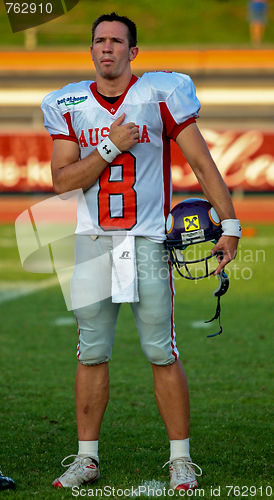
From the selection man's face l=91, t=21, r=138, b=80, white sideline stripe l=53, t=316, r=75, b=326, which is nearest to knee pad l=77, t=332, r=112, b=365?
man's face l=91, t=21, r=138, b=80

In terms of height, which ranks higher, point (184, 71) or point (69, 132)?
point (184, 71)

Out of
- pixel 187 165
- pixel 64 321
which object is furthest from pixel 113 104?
pixel 187 165

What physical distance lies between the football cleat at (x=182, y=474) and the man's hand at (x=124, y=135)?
1217mm

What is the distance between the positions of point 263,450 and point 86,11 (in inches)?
1485

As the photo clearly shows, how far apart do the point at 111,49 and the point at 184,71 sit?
23890 mm

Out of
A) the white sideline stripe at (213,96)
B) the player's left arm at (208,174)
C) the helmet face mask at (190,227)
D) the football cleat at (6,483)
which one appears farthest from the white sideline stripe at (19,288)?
the white sideline stripe at (213,96)

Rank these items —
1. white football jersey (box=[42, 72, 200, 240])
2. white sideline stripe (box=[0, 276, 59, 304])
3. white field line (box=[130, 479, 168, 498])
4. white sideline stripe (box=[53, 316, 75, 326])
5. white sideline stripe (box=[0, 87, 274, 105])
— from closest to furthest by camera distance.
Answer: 1. white field line (box=[130, 479, 168, 498])
2. white football jersey (box=[42, 72, 200, 240])
3. white sideline stripe (box=[53, 316, 75, 326])
4. white sideline stripe (box=[0, 276, 59, 304])
5. white sideline stripe (box=[0, 87, 274, 105])

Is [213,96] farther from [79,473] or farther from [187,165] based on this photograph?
[79,473]

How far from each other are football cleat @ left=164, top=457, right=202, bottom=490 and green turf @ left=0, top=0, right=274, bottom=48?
1266 inches

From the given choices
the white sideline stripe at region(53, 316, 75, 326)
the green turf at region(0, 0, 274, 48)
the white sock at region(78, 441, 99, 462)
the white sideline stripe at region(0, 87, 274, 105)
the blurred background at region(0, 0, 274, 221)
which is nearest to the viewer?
the white sock at region(78, 441, 99, 462)

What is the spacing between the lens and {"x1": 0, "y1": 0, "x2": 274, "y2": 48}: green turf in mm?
35406

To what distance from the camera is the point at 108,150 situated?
3068 millimetres

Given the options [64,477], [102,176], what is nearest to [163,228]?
[102,176]

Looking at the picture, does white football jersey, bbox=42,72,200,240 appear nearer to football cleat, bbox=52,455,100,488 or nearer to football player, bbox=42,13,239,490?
football player, bbox=42,13,239,490
